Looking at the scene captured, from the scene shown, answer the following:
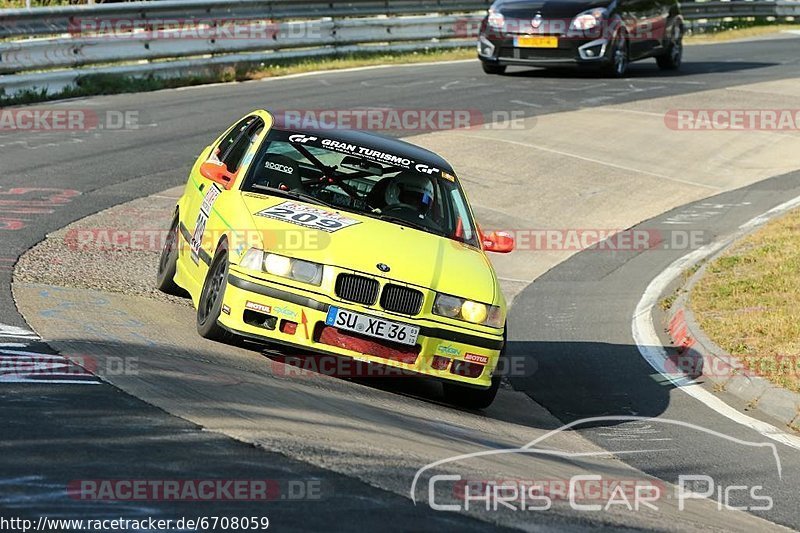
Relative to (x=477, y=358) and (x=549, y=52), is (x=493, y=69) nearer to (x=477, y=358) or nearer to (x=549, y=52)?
(x=549, y=52)

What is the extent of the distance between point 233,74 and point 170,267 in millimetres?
13603

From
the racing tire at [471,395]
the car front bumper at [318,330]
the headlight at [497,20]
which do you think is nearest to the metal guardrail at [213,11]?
the headlight at [497,20]

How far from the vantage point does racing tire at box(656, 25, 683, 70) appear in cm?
2666

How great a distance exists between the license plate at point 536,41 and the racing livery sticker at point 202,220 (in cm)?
1517

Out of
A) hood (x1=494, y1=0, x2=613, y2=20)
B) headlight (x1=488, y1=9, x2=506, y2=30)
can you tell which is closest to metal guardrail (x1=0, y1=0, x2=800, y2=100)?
headlight (x1=488, y1=9, x2=506, y2=30)

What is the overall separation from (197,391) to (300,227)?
162 centimetres

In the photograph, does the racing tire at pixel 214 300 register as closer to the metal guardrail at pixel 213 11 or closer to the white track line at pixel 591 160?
the white track line at pixel 591 160

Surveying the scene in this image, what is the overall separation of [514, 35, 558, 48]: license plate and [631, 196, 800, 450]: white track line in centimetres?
767

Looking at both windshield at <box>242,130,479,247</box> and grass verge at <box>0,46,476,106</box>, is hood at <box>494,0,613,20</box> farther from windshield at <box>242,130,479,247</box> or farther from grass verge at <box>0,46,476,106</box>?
windshield at <box>242,130,479,247</box>

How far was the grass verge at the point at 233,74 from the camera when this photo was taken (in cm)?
1944

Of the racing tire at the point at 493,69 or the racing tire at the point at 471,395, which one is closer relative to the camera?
the racing tire at the point at 471,395

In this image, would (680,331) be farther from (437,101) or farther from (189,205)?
(437,101)

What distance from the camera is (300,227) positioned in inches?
321

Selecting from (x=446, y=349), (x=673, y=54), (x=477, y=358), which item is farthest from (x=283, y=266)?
(x=673, y=54)
